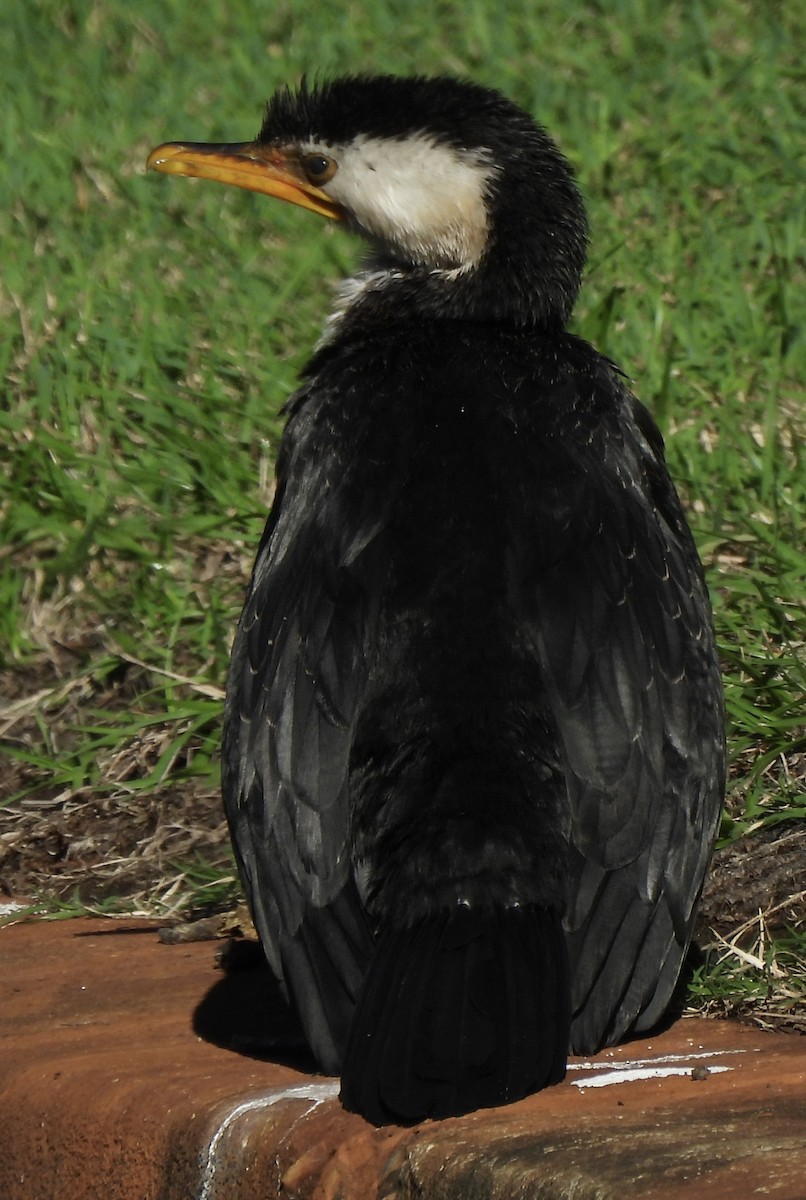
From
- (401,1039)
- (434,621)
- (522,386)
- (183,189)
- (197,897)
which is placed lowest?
(197,897)

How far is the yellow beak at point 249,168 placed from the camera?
13.2 feet

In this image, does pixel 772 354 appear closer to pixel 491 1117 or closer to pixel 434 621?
pixel 434 621

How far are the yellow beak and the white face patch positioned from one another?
0.61 feet

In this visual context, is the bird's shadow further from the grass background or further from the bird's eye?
the bird's eye

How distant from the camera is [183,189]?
24.0 feet

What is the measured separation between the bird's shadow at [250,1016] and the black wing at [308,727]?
188 millimetres

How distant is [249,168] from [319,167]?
20cm

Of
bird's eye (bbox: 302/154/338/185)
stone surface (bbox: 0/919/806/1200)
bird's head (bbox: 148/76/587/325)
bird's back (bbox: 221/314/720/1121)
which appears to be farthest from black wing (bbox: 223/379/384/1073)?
bird's eye (bbox: 302/154/338/185)

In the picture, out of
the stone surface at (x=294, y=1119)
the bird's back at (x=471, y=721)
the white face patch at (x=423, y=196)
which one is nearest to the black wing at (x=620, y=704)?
the bird's back at (x=471, y=721)

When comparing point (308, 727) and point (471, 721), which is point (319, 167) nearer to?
point (308, 727)

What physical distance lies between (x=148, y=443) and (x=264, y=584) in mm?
2292

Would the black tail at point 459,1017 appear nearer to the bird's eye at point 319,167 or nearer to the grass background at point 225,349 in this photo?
the grass background at point 225,349

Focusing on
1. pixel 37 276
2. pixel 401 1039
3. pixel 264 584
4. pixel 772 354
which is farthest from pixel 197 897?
pixel 37 276

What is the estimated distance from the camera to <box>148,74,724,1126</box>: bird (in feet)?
8.95
